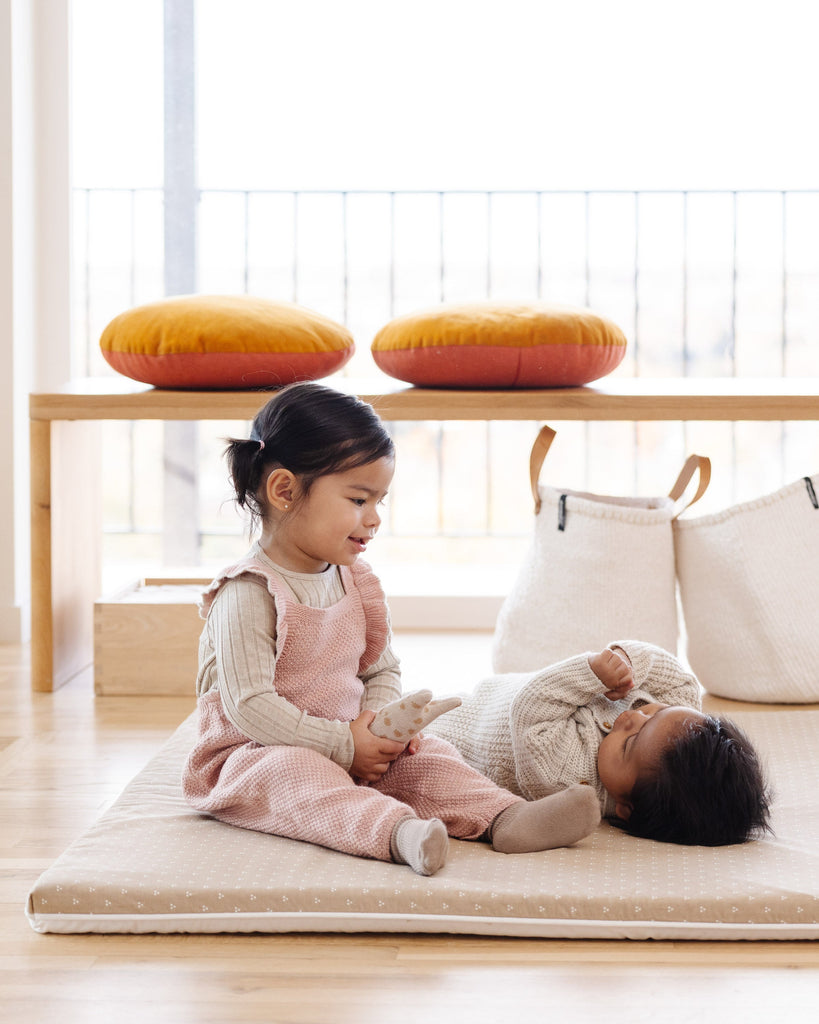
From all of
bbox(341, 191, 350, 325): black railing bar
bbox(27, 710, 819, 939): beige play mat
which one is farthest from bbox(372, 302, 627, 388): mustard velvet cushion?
bbox(341, 191, 350, 325): black railing bar

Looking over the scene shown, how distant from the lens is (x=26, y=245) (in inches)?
101

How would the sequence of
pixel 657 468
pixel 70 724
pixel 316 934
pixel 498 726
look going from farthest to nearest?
pixel 657 468, pixel 70 724, pixel 498 726, pixel 316 934

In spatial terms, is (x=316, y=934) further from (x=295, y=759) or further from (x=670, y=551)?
(x=670, y=551)

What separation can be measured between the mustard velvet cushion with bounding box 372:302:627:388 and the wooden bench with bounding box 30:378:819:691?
0.03 m

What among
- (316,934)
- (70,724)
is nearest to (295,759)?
(316,934)

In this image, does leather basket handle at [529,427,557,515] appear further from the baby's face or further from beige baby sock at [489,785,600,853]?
beige baby sock at [489,785,600,853]

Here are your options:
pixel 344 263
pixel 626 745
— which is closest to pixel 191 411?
pixel 626 745

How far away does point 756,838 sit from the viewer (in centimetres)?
140

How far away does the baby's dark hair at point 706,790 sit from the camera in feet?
4.39

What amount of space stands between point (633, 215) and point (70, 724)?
2203 millimetres

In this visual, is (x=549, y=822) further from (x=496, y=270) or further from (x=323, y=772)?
(x=496, y=270)

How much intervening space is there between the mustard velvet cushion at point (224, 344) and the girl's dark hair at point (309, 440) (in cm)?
55

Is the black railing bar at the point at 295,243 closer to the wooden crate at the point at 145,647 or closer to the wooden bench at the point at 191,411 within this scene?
the wooden bench at the point at 191,411

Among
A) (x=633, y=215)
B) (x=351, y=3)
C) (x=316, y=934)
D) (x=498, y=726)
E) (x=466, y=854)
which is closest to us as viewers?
(x=316, y=934)
